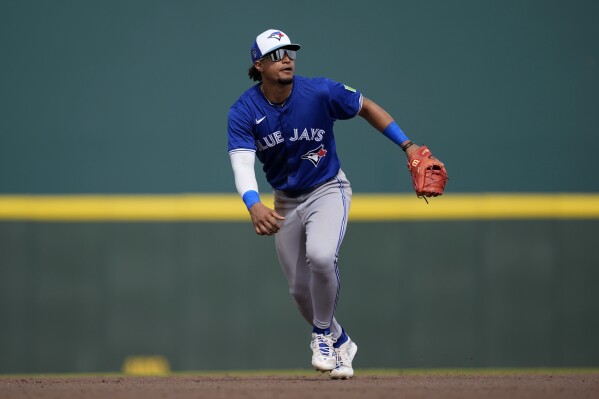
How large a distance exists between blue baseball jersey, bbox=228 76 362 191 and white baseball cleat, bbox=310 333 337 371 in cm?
77

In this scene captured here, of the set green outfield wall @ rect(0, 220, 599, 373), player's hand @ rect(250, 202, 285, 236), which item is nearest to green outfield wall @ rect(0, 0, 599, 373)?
green outfield wall @ rect(0, 220, 599, 373)

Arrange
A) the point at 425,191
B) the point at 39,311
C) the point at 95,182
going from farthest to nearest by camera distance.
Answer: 1. the point at 95,182
2. the point at 39,311
3. the point at 425,191

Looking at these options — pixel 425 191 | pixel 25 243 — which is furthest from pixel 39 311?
pixel 425 191

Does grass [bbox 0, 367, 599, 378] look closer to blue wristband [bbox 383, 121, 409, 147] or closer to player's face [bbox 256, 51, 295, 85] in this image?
blue wristband [bbox 383, 121, 409, 147]

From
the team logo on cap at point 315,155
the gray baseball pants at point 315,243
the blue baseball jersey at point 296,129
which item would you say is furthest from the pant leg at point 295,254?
the team logo on cap at point 315,155

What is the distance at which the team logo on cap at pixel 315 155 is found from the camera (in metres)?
5.43

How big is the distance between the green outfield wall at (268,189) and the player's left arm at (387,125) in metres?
2.26

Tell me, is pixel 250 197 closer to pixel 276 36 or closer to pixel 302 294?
pixel 302 294

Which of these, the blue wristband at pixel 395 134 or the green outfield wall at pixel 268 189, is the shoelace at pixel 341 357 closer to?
the blue wristband at pixel 395 134

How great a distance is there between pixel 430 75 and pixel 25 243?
11.1 feet

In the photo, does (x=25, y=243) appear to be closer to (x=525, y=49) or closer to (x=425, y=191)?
(x=425, y=191)

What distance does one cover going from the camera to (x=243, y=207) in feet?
25.2

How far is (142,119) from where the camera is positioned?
8.48 m

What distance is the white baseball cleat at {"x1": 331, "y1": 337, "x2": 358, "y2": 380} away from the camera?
550 cm
